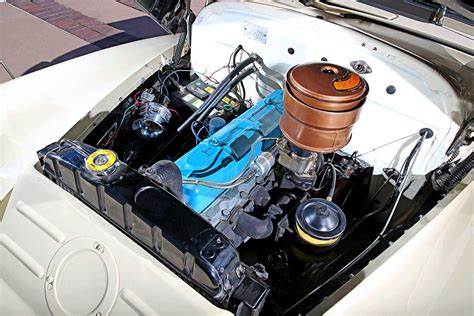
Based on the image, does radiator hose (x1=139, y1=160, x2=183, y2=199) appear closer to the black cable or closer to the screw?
the screw

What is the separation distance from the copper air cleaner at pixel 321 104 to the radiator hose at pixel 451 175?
360 millimetres

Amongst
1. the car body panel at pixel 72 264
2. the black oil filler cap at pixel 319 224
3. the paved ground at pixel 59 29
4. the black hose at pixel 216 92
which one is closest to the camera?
the car body panel at pixel 72 264

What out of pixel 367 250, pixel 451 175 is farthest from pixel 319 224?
pixel 451 175

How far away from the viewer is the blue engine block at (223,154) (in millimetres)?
1117

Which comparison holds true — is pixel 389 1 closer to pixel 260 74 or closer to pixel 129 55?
pixel 260 74

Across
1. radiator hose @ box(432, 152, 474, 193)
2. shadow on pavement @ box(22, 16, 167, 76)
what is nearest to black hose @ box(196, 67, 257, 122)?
radiator hose @ box(432, 152, 474, 193)

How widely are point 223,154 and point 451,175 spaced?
2.11ft

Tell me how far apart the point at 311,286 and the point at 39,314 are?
2.32 feet

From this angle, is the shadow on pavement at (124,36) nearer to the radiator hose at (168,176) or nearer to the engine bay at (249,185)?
the engine bay at (249,185)

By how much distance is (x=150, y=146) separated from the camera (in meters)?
1.47

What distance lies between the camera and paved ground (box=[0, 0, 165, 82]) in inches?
123

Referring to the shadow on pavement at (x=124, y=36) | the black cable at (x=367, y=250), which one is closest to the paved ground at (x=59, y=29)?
the shadow on pavement at (x=124, y=36)

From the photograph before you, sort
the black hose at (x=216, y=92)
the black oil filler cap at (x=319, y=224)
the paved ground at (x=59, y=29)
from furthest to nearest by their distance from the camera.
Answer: the paved ground at (x=59, y=29) → the black hose at (x=216, y=92) → the black oil filler cap at (x=319, y=224)

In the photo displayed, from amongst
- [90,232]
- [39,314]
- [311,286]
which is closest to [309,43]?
[311,286]
